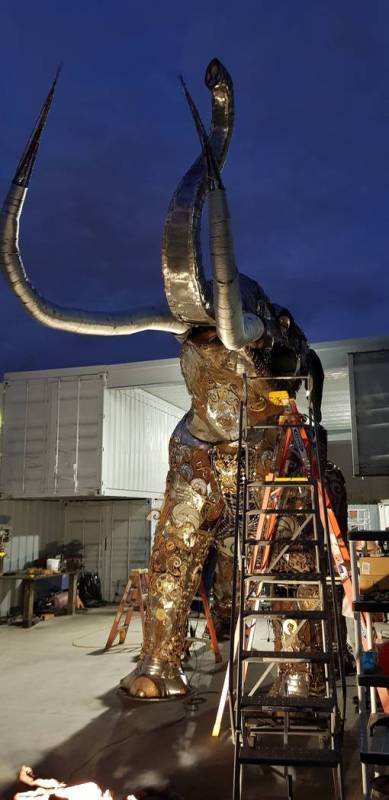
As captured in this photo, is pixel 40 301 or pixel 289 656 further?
pixel 40 301

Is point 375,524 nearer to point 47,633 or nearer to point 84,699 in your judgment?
point 47,633

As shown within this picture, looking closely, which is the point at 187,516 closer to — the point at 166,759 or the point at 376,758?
the point at 166,759

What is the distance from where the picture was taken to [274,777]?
14.1 ft

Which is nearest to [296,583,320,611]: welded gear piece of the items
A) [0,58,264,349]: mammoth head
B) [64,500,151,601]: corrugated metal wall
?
[0,58,264,349]: mammoth head

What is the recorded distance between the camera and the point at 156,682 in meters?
6.01

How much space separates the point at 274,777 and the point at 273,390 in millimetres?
2935

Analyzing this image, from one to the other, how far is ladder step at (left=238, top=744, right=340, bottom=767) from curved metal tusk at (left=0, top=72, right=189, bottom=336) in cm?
283

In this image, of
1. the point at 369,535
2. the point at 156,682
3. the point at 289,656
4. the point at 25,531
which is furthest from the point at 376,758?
the point at 25,531

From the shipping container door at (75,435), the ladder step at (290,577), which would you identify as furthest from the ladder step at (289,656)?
the shipping container door at (75,435)

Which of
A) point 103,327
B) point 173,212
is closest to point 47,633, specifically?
point 103,327

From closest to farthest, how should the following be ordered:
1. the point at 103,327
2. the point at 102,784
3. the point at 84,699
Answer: the point at 102,784 → the point at 103,327 → the point at 84,699

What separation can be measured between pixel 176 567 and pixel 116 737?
5.25 feet

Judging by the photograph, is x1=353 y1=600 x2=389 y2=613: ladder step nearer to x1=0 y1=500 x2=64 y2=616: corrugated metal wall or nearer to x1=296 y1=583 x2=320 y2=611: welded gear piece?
x1=296 y1=583 x2=320 y2=611: welded gear piece

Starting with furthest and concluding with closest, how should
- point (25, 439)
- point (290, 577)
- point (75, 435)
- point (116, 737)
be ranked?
point (25, 439)
point (75, 435)
point (116, 737)
point (290, 577)
